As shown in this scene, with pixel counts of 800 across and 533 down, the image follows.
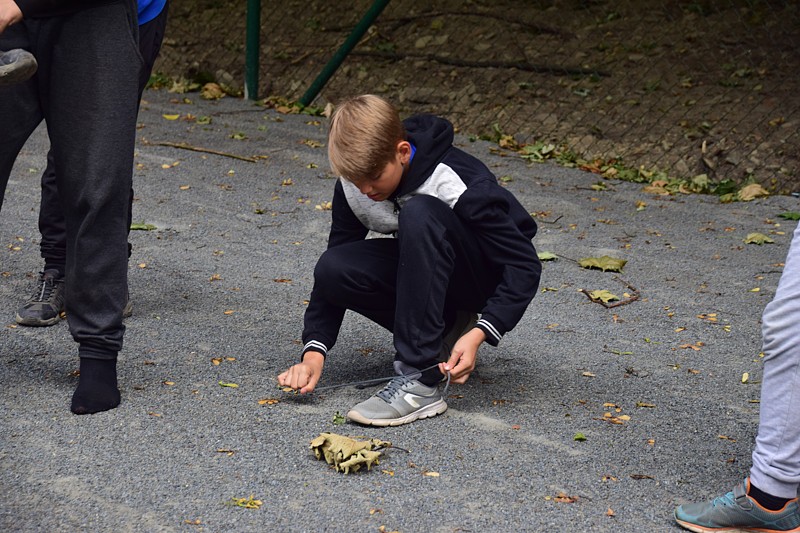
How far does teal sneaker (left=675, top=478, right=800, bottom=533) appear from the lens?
222 cm

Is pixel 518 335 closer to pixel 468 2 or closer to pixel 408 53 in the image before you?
pixel 408 53

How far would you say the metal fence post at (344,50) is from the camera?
785 cm

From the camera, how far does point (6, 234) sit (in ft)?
15.5

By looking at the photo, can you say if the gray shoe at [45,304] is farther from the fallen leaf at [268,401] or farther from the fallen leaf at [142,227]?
the fallen leaf at [142,227]

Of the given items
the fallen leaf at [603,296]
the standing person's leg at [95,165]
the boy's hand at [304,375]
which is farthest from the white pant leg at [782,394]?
the fallen leaf at [603,296]

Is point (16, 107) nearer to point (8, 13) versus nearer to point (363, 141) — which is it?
point (8, 13)

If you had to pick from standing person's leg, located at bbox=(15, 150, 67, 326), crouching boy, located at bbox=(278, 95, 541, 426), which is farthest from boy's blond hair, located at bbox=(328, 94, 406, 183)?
standing person's leg, located at bbox=(15, 150, 67, 326)

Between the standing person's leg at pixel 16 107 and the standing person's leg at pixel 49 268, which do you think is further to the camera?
the standing person's leg at pixel 49 268

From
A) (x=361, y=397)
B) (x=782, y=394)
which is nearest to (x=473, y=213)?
(x=361, y=397)

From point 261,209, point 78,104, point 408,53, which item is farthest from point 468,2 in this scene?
point 78,104

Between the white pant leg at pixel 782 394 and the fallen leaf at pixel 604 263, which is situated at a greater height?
the white pant leg at pixel 782 394

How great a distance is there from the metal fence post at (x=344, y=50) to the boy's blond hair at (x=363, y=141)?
17.4 feet

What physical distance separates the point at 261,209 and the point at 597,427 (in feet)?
10.3

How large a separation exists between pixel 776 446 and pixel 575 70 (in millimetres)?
6510
